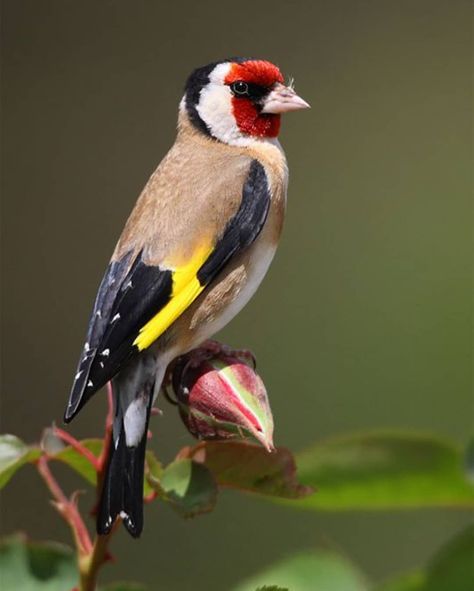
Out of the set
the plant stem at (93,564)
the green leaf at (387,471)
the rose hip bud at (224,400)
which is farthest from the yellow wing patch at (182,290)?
the plant stem at (93,564)

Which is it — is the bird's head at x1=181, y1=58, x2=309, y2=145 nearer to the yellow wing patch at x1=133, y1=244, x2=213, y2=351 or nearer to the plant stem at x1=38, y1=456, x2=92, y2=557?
the yellow wing patch at x1=133, y1=244, x2=213, y2=351

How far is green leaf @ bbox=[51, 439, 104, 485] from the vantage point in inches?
51.6

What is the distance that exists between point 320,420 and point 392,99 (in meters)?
1.69

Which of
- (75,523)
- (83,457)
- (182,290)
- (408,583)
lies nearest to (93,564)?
(75,523)

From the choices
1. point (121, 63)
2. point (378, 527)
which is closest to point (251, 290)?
point (378, 527)

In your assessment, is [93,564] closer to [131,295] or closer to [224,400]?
[224,400]

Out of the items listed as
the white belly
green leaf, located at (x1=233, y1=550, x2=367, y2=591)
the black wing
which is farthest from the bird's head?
green leaf, located at (x1=233, y1=550, x2=367, y2=591)

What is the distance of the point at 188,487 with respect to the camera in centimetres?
121

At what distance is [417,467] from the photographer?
1.34m

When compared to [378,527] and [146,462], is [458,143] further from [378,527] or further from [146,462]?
[146,462]

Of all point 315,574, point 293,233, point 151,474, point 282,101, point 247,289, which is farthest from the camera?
point 293,233

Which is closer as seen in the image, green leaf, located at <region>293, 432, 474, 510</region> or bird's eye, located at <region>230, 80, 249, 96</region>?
green leaf, located at <region>293, 432, 474, 510</region>

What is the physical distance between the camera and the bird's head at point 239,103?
1.83m

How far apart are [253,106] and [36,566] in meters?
0.77
